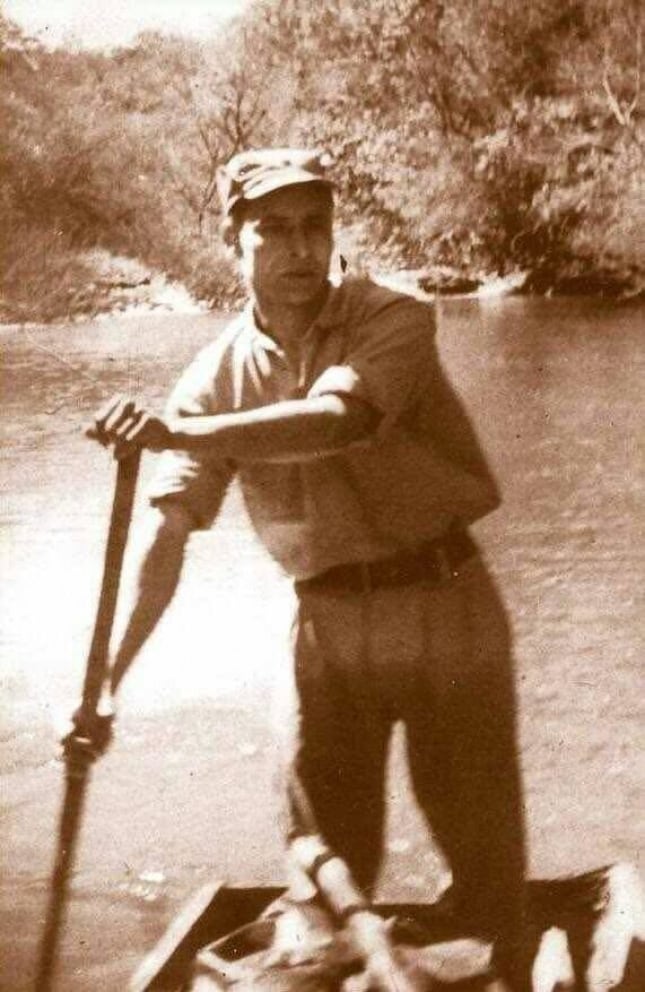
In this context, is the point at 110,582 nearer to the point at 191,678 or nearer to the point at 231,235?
the point at 231,235

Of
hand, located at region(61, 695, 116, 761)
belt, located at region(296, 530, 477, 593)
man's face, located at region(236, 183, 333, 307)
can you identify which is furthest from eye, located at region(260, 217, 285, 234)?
hand, located at region(61, 695, 116, 761)

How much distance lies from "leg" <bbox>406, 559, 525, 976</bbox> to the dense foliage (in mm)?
874

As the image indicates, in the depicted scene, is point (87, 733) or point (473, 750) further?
point (473, 750)

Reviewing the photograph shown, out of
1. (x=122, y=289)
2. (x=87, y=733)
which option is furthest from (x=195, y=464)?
(x=122, y=289)

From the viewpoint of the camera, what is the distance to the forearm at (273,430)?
1.67 meters

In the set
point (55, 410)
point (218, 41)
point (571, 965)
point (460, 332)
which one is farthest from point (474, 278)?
point (571, 965)

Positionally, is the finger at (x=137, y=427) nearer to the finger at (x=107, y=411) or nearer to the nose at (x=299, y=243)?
the finger at (x=107, y=411)

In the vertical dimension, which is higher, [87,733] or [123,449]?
[123,449]

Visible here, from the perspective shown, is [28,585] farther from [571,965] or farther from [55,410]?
[571,965]

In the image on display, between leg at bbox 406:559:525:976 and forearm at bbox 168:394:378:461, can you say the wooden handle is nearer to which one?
forearm at bbox 168:394:378:461

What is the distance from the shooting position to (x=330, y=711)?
206 centimetres

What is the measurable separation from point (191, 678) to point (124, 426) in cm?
170

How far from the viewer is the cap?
5.97 feet

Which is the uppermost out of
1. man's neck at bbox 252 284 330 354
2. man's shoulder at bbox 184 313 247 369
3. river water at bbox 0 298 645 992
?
man's neck at bbox 252 284 330 354
